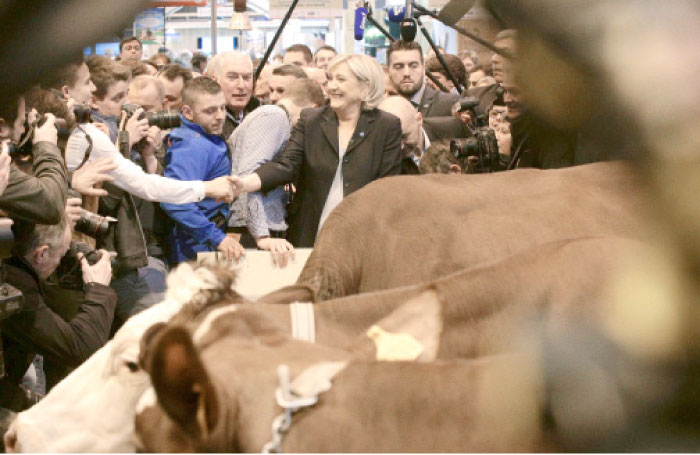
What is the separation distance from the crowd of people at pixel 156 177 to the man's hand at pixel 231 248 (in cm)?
2

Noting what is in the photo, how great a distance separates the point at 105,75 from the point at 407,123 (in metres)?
1.51

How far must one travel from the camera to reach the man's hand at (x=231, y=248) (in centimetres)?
343

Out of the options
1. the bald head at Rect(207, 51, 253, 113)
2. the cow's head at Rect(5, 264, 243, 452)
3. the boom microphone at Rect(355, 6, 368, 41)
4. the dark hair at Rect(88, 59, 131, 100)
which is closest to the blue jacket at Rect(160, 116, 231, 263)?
the dark hair at Rect(88, 59, 131, 100)

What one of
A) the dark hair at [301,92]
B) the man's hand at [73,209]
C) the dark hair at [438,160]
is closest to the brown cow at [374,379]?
the man's hand at [73,209]

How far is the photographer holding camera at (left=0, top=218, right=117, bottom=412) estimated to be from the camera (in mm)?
2871

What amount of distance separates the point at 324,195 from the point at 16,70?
11.2 ft

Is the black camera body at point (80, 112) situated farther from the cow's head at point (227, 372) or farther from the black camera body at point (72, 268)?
the cow's head at point (227, 372)

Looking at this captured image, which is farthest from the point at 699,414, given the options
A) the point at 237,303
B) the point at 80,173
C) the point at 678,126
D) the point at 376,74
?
the point at 376,74

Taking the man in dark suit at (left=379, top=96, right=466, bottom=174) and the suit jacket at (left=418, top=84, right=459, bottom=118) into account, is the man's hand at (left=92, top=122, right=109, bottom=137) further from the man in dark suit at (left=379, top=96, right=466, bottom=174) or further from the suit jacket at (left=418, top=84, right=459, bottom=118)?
the suit jacket at (left=418, top=84, right=459, bottom=118)

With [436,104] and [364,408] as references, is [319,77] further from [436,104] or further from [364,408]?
[364,408]

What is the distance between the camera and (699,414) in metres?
0.69

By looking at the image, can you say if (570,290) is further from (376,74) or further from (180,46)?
(180,46)

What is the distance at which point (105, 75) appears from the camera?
4082 millimetres

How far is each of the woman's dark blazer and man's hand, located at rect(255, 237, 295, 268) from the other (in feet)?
0.90
